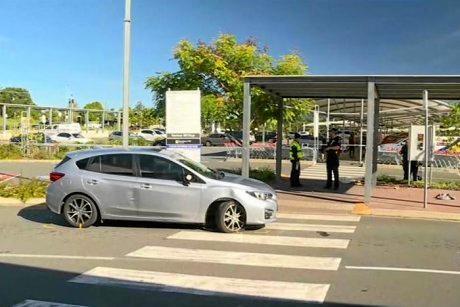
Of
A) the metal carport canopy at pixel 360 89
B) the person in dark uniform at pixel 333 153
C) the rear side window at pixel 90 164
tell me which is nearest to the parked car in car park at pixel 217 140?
the metal carport canopy at pixel 360 89

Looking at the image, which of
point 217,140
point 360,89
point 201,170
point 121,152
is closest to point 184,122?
point 121,152

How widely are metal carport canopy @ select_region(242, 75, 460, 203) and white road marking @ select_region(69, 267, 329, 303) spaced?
845 centimetres

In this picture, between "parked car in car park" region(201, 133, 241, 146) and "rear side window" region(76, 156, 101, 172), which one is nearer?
"rear side window" region(76, 156, 101, 172)

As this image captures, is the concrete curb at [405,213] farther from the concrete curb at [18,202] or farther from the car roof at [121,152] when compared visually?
the concrete curb at [18,202]

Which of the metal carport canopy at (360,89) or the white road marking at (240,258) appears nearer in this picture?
the white road marking at (240,258)

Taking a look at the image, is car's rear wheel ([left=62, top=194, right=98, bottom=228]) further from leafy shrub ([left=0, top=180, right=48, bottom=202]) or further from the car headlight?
leafy shrub ([left=0, top=180, right=48, bottom=202])

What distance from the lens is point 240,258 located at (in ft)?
27.8

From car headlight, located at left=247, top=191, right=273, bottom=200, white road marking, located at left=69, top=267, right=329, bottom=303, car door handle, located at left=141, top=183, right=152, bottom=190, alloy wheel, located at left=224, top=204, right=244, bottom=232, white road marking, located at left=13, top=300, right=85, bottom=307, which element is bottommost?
white road marking, located at left=13, top=300, right=85, bottom=307

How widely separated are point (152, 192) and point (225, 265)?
10.6 feet

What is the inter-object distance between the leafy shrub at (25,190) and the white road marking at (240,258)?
641 cm

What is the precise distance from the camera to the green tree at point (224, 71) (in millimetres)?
23844

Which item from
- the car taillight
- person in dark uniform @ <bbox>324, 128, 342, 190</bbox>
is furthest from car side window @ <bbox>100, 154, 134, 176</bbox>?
person in dark uniform @ <bbox>324, 128, 342, 190</bbox>

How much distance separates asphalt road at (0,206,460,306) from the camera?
6477 mm

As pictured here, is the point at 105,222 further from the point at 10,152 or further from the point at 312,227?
the point at 10,152
